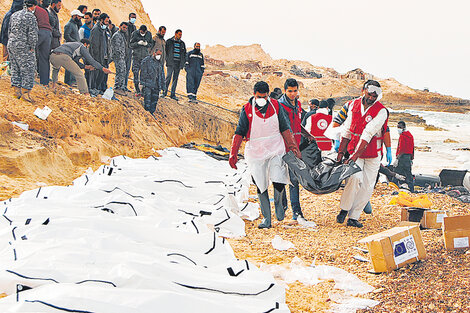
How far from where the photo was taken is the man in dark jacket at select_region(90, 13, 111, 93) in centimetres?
962

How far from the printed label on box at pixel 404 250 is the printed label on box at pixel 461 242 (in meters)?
0.38

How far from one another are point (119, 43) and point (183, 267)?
8452 mm

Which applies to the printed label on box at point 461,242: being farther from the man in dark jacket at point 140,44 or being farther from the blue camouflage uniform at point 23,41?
the man in dark jacket at point 140,44

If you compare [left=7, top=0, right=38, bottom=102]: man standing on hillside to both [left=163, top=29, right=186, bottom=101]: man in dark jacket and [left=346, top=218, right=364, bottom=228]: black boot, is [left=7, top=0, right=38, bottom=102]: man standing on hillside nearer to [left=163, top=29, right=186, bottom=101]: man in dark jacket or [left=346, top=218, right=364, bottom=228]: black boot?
[left=163, top=29, right=186, bottom=101]: man in dark jacket

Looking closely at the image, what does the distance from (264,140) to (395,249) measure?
2.00m

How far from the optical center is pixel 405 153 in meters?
9.20

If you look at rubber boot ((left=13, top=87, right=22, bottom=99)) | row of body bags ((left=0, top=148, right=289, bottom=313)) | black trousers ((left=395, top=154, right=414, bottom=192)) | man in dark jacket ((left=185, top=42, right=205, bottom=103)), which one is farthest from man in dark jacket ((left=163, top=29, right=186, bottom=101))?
row of body bags ((left=0, top=148, right=289, bottom=313))

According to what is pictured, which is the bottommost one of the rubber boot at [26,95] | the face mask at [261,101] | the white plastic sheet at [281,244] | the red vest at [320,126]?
the white plastic sheet at [281,244]

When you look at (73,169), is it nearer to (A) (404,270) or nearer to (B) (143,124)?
(B) (143,124)

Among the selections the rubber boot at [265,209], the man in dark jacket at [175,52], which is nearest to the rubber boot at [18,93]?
the rubber boot at [265,209]

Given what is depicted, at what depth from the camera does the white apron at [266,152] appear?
17.2 feet

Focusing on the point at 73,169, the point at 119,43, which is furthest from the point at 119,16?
the point at 73,169

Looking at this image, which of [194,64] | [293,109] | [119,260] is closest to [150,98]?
[194,64]

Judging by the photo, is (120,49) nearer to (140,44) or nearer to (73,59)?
(140,44)
